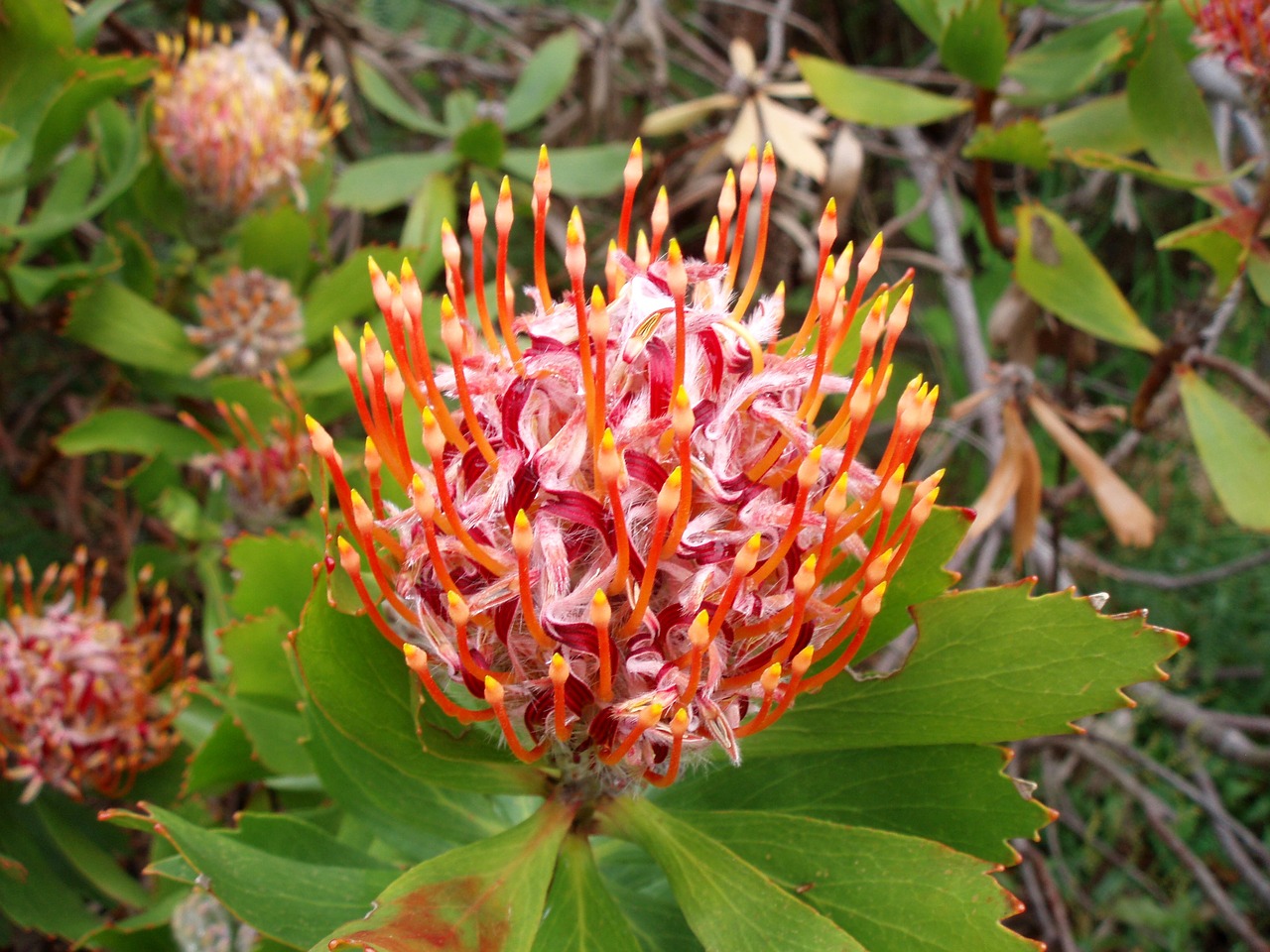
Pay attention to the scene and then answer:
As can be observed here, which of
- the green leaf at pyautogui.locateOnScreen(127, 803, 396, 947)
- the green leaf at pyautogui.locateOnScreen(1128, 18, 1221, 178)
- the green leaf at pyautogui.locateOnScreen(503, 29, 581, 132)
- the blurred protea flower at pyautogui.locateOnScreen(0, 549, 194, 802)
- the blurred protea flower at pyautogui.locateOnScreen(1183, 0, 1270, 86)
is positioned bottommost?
the blurred protea flower at pyautogui.locateOnScreen(0, 549, 194, 802)

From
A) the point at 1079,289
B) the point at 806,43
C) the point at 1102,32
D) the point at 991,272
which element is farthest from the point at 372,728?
the point at 806,43

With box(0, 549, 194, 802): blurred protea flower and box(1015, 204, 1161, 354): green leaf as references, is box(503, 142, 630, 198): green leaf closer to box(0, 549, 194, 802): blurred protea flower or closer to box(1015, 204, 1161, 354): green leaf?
box(1015, 204, 1161, 354): green leaf

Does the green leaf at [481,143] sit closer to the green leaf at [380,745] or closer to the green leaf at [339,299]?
the green leaf at [339,299]

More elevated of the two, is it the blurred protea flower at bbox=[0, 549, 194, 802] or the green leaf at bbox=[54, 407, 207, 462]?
the green leaf at bbox=[54, 407, 207, 462]

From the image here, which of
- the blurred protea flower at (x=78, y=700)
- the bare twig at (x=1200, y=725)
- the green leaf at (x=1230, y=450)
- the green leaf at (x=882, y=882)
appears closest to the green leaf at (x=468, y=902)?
the green leaf at (x=882, y=882)

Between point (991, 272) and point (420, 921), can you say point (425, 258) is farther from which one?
point (991, 272)

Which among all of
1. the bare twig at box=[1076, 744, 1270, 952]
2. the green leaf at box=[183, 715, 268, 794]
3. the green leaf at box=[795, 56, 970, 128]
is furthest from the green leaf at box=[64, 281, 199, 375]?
the bare twig at box=[1076, 744, 1270, 952]

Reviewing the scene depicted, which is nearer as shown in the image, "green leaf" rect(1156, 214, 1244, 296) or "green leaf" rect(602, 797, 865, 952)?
"green leaf" rect(602, 797, 865, 952)
